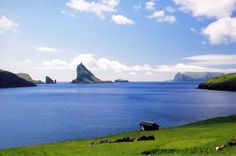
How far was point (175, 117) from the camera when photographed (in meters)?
122

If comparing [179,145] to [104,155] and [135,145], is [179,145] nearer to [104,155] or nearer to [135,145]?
[135,145]

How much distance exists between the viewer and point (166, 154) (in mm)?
40375

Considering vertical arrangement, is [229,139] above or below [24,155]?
above

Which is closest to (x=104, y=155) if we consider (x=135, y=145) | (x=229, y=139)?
(x=135, y=145)

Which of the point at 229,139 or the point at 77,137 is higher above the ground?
the point at 229,139

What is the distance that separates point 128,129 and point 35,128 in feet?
94.8

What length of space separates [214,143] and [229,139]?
6.67 ft

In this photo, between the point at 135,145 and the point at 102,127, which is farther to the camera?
the point at 102,127

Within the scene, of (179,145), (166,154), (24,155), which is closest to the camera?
(166,154)

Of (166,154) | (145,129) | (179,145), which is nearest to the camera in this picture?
(166,154)

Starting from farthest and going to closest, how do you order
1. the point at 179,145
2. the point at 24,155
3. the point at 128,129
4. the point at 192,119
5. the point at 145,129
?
the point at 192,119
the point at 128,129
the point at 145,129
the point at 24,155
the point at 179,145

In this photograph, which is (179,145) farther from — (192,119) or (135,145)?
(192,119)

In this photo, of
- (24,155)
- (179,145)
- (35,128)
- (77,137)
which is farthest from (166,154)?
(35,128)

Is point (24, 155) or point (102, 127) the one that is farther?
point (102, 127)
